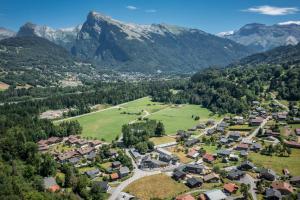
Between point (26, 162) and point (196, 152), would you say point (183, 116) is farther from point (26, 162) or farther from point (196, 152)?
point (26, 162)

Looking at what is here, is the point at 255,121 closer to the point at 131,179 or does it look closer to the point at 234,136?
the point at 234,136

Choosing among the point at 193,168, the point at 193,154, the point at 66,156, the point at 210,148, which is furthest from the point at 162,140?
the point at 66,156

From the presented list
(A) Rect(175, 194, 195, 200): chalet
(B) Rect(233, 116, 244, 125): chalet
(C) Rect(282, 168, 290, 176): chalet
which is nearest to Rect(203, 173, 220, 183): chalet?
(A) Rect(175, 194, 195, 200): chalet

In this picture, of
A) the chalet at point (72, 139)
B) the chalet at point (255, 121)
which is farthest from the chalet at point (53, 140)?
the chalet at point (255, 121)

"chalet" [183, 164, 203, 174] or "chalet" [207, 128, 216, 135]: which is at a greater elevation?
"chalet" [207, 128, 216, 135]

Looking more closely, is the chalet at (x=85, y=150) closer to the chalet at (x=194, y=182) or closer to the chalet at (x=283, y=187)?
the chalet at (x=194, y=182)

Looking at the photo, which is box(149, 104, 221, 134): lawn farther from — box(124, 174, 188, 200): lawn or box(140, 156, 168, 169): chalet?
box(124, 174, 188, 200): lawn
